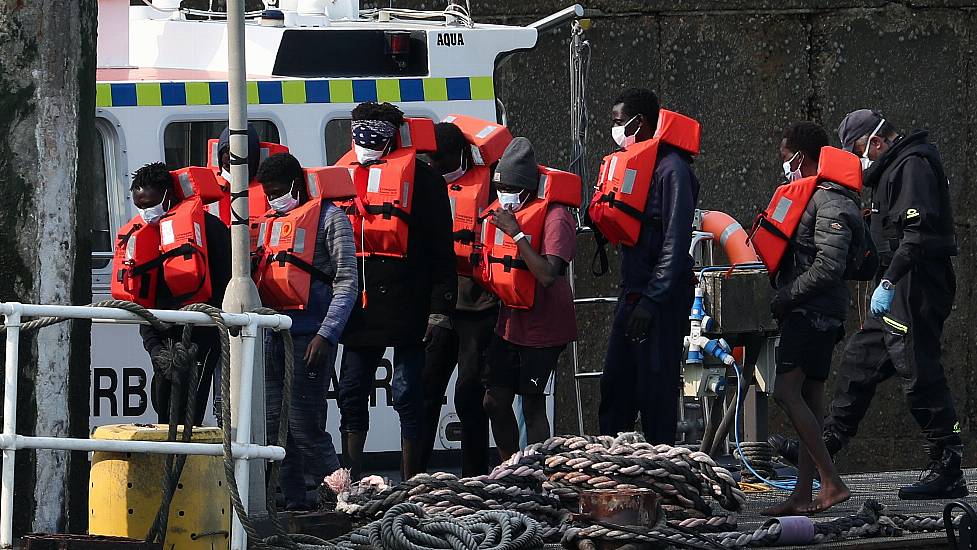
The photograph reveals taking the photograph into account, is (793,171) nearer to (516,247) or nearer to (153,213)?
(516,247)

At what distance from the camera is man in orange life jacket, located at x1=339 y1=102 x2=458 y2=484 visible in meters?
8.07

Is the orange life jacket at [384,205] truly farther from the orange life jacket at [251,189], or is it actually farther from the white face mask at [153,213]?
the white face mask at [153,213]

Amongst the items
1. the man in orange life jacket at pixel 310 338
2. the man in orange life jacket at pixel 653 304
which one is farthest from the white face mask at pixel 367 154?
the man in orange life jacket at pixel 653 304

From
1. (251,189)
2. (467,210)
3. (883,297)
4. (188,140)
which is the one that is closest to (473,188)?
(467,210)

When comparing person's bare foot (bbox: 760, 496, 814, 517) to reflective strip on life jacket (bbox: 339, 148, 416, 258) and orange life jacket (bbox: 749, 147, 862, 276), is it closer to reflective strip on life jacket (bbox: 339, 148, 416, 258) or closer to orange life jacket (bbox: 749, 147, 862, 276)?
orange life jacket (bbox: 749, 147, 862, 276)

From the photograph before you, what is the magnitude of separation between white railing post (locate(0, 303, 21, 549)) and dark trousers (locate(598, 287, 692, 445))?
318 centimetres

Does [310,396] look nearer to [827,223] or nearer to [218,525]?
[218,525]

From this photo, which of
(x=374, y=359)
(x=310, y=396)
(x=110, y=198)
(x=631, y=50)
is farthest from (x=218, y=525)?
(x=631, y=50)

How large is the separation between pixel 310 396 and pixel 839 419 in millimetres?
→ 2681

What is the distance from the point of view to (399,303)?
26.7 feet

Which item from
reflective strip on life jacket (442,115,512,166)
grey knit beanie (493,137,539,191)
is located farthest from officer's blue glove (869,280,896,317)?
reflective strip on life jacket (442,115,512,166)

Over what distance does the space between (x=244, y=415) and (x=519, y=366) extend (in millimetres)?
2561

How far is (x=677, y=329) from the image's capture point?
794 centimetres

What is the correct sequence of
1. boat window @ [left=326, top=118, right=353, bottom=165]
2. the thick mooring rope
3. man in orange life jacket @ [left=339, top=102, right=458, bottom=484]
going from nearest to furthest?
1. the thick mooring rope
2. man in orange life jacket @ [left=339, top=102, right=458, bottom=484]
3. boat window @ [left=326, top=118, right=353, bottom=165]
